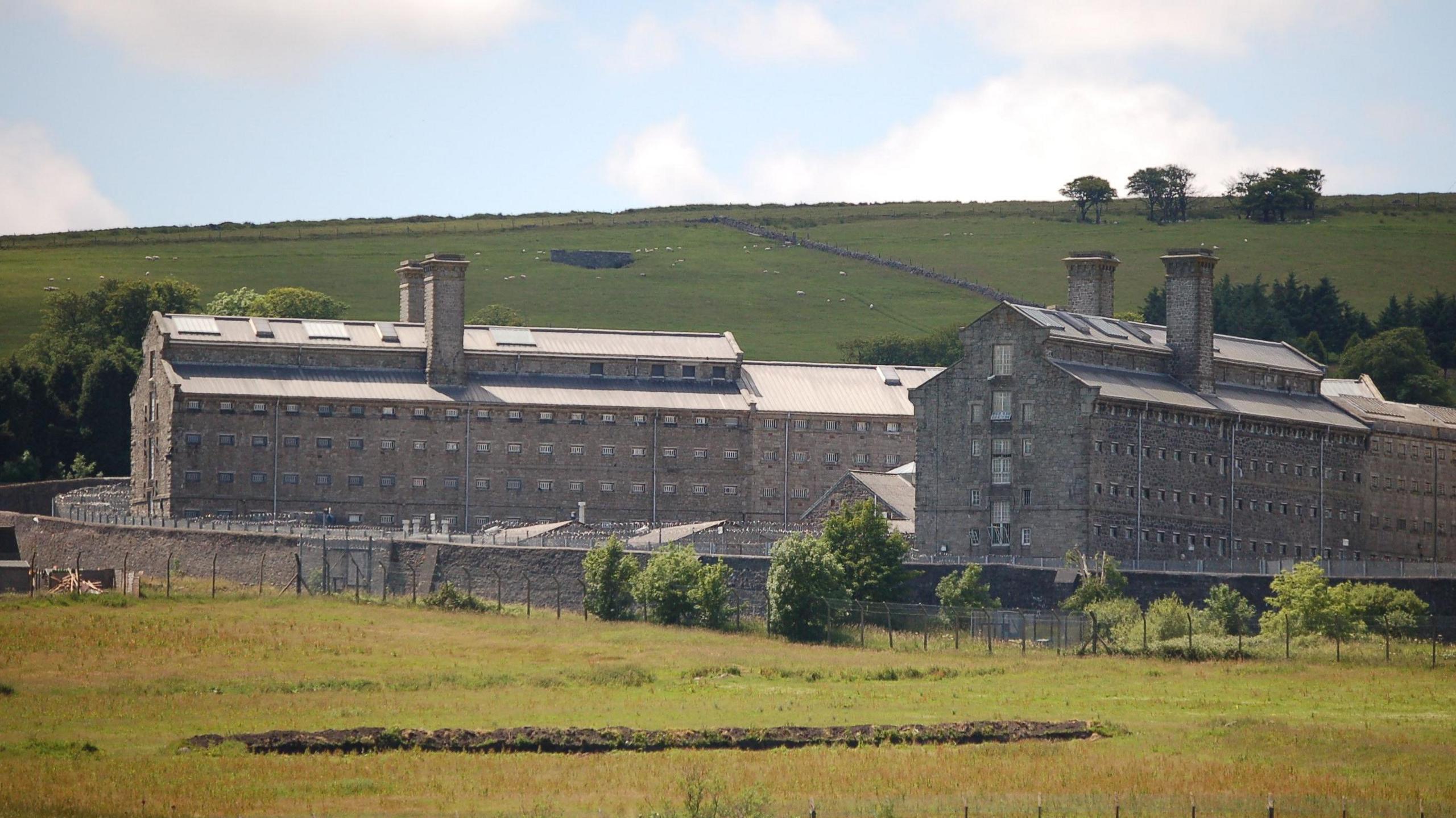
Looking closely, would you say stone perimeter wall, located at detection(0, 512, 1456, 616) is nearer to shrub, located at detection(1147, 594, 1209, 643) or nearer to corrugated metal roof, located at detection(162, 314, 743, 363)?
shrub, located at detection(1147, 594, 1209, 643)

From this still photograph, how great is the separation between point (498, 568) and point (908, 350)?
73.6 meters

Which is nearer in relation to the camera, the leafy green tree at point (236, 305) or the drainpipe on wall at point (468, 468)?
the drainpipe on wall at point (468, 468)

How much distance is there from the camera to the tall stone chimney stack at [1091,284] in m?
108

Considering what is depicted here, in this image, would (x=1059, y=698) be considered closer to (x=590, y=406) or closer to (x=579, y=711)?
(x=579, y=711)

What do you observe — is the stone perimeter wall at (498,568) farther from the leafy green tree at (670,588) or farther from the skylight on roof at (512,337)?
the skylight on roof at (512,337)

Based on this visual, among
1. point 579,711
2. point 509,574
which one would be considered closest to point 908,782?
point 579,711

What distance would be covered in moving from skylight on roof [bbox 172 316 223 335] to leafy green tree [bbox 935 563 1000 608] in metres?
41.1

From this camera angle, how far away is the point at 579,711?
61781 mm

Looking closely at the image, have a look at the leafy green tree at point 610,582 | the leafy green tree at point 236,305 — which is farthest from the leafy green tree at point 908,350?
the leafy green tree at point 610,582

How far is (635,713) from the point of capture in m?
61.5

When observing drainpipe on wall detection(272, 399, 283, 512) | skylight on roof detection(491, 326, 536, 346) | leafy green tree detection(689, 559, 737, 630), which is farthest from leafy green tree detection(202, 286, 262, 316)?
leafy green tree detection(689, 559, 737, 630)

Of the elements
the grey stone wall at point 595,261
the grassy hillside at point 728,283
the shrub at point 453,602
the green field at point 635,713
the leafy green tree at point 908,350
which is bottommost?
the green field at point 635,713

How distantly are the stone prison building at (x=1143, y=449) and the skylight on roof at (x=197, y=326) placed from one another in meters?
34.4

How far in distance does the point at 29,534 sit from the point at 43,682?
1598 inches
